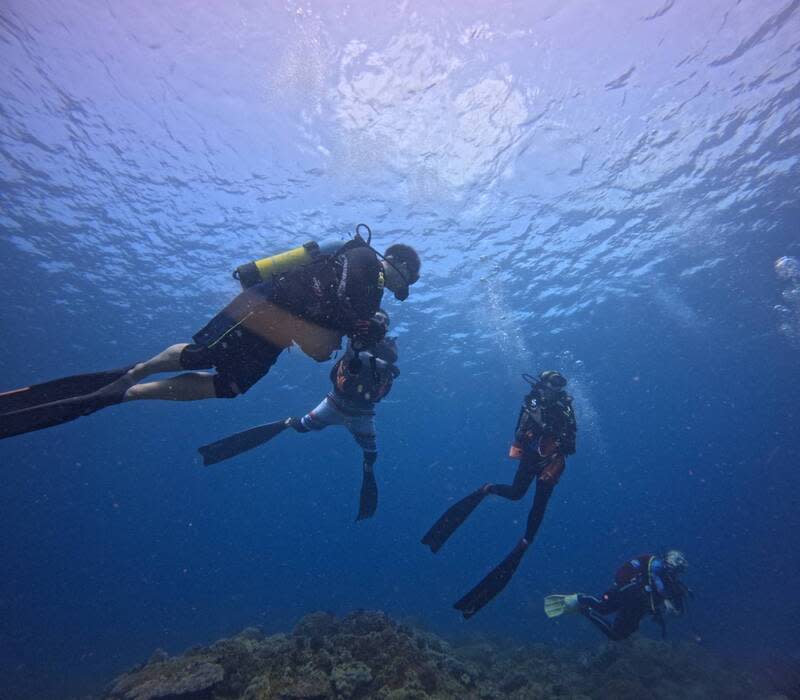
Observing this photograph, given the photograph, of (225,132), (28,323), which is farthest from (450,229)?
(28,323)

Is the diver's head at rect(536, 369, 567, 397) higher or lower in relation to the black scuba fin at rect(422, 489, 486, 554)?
higher

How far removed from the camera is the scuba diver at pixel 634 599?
31.4ft

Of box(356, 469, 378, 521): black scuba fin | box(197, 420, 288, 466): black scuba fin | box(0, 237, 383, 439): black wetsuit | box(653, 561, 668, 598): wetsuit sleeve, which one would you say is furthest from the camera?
box(653, 561, 668, 598): wetsuit sleeve

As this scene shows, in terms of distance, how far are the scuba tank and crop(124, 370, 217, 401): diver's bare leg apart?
1169 millimetres

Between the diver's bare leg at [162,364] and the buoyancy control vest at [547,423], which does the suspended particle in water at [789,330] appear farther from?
the diver's bare leg at [162,364]

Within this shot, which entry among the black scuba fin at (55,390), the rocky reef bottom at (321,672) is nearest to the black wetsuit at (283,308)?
the black scuba fin at (55,390)

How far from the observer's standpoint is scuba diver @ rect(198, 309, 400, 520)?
7.32m

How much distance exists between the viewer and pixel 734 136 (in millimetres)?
14648

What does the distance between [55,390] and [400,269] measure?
3673mm

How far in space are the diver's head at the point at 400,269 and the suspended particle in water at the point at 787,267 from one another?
2977 centimetres

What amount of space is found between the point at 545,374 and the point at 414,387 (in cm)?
2996

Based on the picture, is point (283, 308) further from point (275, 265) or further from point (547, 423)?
point (547, 423)

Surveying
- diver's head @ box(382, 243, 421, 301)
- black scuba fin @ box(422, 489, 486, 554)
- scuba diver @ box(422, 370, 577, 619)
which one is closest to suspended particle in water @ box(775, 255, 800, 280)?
scuba diver @ box(422, 370, 577, 619)

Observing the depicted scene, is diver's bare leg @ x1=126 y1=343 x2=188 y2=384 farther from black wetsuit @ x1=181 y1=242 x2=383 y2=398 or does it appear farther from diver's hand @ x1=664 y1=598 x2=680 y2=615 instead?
diver's hand @ x1=664 y1=598 x2=680 y2=615
